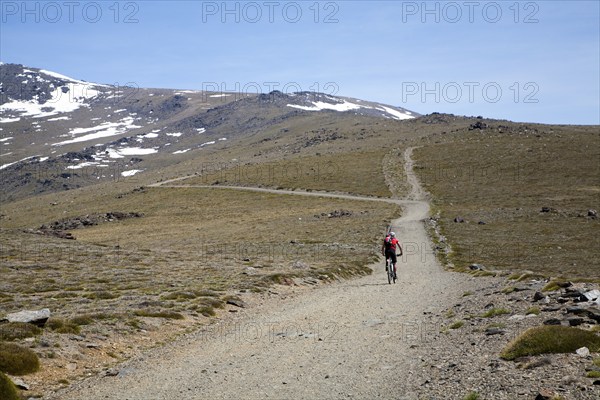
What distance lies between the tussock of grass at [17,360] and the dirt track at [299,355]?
1.47 m

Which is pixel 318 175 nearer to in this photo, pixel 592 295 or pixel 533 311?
pixel 533 311

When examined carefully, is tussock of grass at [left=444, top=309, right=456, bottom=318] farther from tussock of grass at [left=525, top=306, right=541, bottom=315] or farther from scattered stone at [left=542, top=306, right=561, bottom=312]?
scattered stone at [left=542, top=306, right=561, bottom=312]

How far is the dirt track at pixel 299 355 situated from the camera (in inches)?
449

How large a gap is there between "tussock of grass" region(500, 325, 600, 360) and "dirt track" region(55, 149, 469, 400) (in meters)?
2.28

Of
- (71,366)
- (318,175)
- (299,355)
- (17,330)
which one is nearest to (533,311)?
(299,355)

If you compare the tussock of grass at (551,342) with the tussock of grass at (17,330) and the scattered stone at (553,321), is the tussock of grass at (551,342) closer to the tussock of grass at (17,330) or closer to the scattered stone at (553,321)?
the scattered stone at (553,321)

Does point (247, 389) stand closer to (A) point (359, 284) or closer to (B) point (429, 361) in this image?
(B) point (429, 361)

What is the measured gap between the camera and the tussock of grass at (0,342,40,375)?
12.5 m

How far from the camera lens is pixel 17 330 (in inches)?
602

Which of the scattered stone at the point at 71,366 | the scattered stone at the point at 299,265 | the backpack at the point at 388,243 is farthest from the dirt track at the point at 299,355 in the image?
the scattered stone at the point at 299,265

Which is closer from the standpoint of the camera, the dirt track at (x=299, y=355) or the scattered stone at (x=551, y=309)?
the dirt track at (x=299, y=355)

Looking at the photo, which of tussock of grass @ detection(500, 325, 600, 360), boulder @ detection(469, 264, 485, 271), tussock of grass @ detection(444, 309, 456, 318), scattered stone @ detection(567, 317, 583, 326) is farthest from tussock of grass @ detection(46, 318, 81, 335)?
boulder @ detection(469, 264, 485, 271)

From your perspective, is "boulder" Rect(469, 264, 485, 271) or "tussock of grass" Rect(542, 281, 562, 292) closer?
"tussock of grass" Rect(542, 281, 562, 292)

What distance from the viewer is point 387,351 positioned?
45.5 feet
